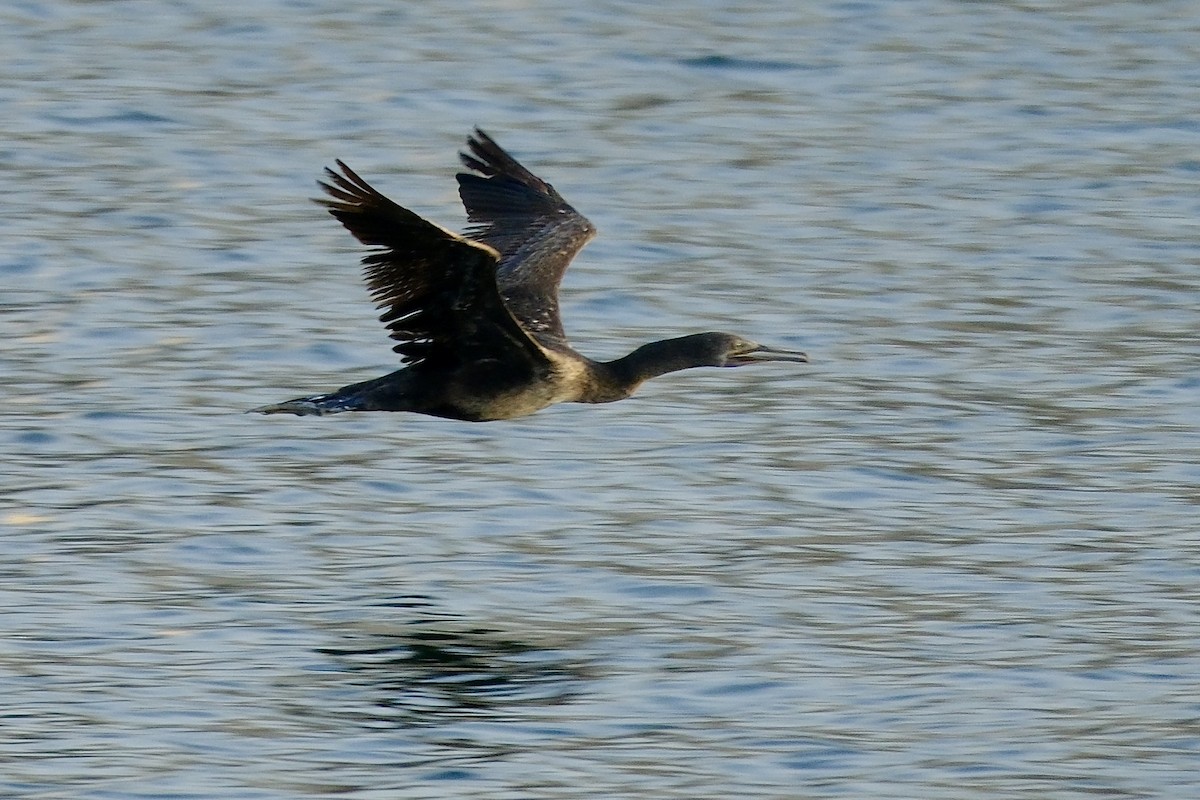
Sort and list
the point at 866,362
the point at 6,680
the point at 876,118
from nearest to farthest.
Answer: the point at 6,680 → the point at 866,362 → the point at 876,118

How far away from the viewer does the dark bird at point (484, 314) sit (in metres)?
8.96

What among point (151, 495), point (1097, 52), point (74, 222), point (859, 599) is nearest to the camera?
point (859, 599)

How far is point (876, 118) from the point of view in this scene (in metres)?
17.8

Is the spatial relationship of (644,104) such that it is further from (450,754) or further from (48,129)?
(450,754)

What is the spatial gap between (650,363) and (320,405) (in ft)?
4.74

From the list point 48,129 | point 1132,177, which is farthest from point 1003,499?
point 48,129

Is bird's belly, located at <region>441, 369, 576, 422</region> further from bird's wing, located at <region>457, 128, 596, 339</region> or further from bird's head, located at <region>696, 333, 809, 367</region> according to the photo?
bird's wing, located at <region>457, 128, 596, 339</region>

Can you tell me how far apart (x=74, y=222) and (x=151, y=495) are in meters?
4.51

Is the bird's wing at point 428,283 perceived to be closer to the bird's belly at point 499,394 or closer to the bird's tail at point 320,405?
the bird's belly at point 499,394

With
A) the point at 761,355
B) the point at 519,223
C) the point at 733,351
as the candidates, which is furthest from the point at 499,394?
the point at 519,223

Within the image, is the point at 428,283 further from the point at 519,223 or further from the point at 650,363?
the point at 519,223

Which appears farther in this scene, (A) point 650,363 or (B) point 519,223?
(B) point 519,223

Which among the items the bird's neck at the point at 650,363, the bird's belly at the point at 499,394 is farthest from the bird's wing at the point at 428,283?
the bird's neck at the point at 650,363

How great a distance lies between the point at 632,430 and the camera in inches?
477
